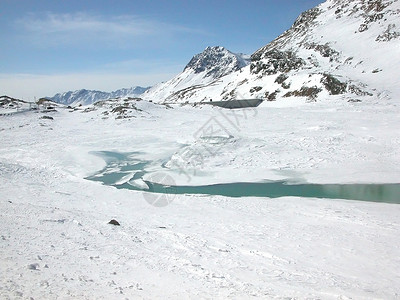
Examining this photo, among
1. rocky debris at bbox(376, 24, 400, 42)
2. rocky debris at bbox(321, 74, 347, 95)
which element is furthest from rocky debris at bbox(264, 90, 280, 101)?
rocky debris at bbox(376, 24, 400, 42)

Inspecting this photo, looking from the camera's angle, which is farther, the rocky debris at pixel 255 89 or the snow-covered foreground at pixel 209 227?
the rocky debris at pixel 255 89

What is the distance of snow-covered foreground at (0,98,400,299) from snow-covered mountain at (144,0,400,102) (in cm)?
2280

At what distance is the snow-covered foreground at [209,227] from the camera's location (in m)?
6.52

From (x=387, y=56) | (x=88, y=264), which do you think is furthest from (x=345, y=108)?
(x=88, y=264)

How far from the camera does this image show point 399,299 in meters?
6.62

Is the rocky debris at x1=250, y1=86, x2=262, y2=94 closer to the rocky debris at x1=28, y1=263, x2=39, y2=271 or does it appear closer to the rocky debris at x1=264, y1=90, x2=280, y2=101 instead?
the rocky debris at x1=264, y1=90, x2=280, y2=101

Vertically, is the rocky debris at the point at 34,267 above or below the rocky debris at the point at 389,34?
below

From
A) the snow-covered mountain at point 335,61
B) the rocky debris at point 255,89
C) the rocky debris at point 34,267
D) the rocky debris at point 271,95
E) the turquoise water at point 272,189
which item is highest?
the snow-covered mountain at point 335,61

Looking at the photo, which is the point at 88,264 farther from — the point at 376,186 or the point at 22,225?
the point at 376,186

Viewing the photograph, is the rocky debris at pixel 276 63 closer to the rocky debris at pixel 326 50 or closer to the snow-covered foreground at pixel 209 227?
the rocky debris at pixel 326 50

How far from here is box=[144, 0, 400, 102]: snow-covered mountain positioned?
164ft

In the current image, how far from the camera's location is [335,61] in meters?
61.9

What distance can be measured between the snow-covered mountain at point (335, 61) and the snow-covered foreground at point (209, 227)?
22.8m

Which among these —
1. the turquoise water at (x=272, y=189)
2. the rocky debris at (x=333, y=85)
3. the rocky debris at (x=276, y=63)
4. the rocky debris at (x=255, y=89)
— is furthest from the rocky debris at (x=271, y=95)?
the turquoise water at (x=272, y=189)
